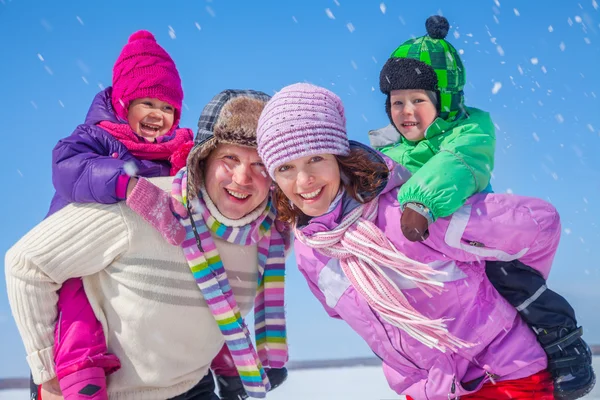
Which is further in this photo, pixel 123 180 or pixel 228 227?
pixel 228 227

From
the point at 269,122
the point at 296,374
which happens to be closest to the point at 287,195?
the point at 269,122

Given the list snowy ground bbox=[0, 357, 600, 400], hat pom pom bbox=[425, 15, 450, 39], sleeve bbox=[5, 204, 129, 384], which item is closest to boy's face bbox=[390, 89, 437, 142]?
hat pom pom bbox=[425, 15, 450, 39]

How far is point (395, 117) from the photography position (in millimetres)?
2855

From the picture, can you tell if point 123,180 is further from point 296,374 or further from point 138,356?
point 296,374

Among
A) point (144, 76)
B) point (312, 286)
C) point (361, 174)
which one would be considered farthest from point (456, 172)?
point (144, 76)

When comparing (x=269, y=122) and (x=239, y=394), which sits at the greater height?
(x=269, y=122)

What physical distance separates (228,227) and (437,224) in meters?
0.86

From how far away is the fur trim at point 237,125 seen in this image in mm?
2506

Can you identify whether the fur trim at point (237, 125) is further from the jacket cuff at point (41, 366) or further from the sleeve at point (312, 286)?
the jacket cuff at point (41, 366)

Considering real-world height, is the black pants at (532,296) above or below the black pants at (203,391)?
above

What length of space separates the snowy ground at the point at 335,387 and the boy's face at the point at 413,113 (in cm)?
319

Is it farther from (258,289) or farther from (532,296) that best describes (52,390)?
(532,296)

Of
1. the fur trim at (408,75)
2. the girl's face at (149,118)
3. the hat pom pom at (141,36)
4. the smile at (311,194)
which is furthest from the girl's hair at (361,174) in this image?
the hat pom pom at (141,36)

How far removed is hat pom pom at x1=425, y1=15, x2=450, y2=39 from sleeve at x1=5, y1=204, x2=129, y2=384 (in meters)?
1.63
